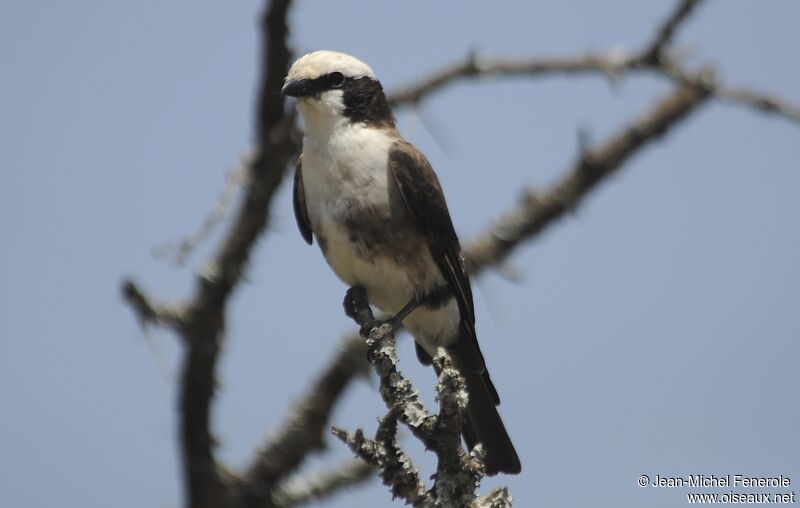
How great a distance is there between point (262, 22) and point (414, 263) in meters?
1.49

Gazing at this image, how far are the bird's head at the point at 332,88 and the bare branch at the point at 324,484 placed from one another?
7.06 ft

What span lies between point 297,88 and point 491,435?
1.96 metres

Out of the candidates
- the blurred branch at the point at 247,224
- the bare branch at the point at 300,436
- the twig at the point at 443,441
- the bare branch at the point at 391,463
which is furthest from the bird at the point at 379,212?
the bare branch at the point at 391,463

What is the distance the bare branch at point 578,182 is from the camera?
20.7 ft

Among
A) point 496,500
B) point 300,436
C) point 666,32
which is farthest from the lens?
point 300,436

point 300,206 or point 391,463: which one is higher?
point 300,206

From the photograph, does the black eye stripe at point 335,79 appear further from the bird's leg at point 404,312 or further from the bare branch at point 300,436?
the bare branch at point 300,436

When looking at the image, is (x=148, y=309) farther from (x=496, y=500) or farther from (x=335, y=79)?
(x=496, y=500)

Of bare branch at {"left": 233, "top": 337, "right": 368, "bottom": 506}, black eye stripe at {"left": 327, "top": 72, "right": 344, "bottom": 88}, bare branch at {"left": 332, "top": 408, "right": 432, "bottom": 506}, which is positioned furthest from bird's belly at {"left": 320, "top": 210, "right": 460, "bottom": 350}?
bare branch at {"left": 332, "top": 408, "right": 432, "bottom": 506}

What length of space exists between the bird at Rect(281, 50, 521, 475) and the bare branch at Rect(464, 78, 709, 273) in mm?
448

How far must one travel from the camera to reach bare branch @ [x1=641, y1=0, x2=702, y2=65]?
5.40m

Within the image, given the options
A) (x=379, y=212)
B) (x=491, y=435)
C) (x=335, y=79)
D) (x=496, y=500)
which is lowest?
(x=496, y=500)

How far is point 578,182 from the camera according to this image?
649cm

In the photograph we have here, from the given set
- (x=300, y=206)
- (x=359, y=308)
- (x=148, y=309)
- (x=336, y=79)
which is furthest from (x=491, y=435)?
(x=336, y=79)
